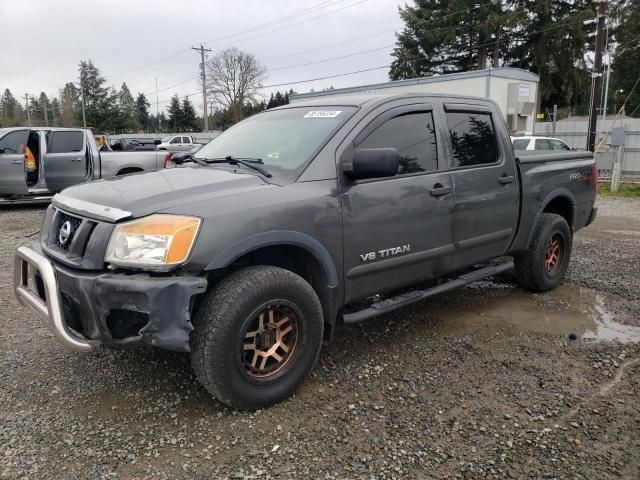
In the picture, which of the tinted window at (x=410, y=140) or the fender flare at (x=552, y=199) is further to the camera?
the fender flare at (x=552, y=199)

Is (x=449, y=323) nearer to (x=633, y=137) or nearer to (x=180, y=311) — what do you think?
(x=180, y=311)

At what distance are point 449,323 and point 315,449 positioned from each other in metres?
2.08

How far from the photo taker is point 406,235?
3.49 m

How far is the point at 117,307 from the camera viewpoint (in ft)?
8.23

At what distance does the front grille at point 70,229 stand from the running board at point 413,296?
171cm

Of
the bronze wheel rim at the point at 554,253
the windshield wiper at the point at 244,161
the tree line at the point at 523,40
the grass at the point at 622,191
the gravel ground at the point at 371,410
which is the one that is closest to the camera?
the gravel ground at the point at 371,410

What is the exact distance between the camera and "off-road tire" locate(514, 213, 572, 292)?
479 cm

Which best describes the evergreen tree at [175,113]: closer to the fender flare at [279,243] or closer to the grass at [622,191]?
the grass at [622,191]

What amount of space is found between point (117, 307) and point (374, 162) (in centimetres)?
164

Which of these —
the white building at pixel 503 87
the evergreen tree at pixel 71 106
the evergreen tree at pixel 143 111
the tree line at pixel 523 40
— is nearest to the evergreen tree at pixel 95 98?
the evergreen tree at pixel 71 106

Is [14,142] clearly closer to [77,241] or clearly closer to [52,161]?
[52,161]

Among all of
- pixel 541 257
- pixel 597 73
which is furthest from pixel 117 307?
pixel 597 73

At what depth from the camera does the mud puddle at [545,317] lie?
13.5 ft

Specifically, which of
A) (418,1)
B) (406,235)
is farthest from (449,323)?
(418,1)
